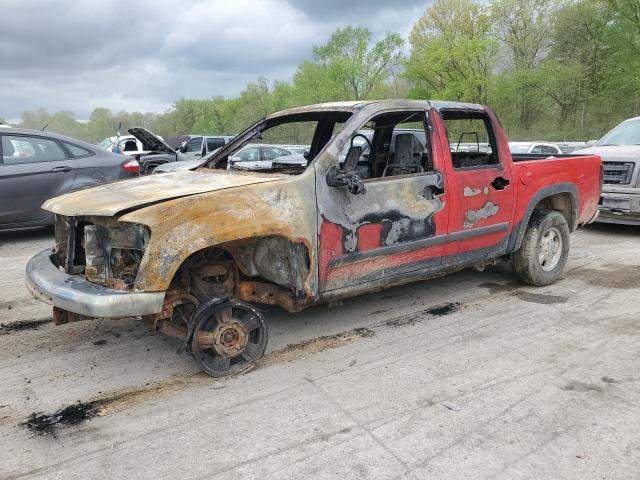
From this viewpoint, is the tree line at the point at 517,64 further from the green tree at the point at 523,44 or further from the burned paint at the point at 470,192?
the burned paint at the point at 470,192

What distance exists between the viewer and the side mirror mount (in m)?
3.59

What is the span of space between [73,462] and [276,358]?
1505 millimetres

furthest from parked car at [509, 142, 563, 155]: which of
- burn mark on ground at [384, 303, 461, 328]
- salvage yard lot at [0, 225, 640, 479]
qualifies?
burn mark on ground at [384, 303, 461, 328]

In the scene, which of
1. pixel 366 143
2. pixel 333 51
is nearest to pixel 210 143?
pixel 366 143

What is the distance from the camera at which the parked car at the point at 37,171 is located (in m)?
7.09

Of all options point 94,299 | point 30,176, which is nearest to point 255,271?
point 94,299

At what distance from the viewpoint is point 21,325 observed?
4.36m

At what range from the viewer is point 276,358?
12.1 feet

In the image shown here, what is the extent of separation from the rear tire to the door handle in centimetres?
74

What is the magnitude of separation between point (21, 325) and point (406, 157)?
367cm

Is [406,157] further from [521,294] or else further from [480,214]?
[521,294]

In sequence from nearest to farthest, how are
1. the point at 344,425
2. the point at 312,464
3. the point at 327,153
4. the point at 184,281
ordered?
the point at 312,464, the point at 344,425, the point at 184,281, the point at 327,153

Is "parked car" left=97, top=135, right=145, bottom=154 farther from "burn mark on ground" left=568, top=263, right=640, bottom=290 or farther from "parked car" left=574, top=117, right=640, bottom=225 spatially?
"burn mark on ground" left=568, top=263, right=640, bottom=290

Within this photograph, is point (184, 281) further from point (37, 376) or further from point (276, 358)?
point (37, 376)
